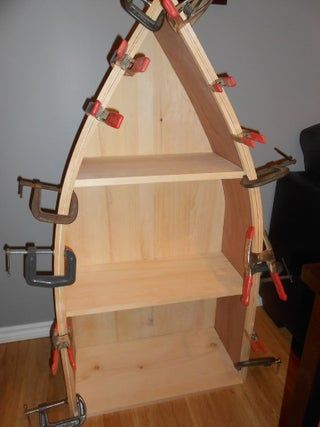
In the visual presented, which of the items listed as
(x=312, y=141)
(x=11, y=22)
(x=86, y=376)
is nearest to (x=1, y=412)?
(x=86, y=376)

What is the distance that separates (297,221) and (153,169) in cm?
67

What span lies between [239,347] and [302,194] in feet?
1.95

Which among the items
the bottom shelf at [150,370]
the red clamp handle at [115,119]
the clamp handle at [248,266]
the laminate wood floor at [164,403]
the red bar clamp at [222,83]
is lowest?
the laminate wood floor at [164,403]

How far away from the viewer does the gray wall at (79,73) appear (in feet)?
3.18

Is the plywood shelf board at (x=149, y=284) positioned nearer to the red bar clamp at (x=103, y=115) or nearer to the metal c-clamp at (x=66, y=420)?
the metal c-clamp at (x=66, y=420)

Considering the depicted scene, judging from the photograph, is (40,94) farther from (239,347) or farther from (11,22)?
(239,347)

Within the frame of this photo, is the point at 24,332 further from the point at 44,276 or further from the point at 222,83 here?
the point at 222,83

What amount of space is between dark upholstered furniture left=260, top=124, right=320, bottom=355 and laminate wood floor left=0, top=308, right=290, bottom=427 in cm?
26

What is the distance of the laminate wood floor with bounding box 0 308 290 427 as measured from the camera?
1.10 m

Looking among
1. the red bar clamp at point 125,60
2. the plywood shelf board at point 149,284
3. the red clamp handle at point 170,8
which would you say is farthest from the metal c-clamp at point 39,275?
the red clamp handle at point 170,8

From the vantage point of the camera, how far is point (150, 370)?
48.5 inches

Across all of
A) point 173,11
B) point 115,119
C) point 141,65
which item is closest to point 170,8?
point 173,11

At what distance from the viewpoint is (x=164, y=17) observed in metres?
0.70

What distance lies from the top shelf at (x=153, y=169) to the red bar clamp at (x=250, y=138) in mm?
100
